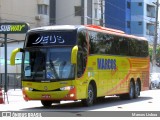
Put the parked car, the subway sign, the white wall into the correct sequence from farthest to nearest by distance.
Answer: the white wall, the parked car, the subway sign

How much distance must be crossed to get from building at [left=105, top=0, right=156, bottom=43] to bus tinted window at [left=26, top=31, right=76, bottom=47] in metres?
56.8

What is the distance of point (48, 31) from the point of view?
2102 cm

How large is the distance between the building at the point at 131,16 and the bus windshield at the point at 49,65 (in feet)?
188

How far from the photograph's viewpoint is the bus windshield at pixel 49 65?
66.5ft

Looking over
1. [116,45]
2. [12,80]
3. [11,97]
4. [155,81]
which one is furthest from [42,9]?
[116,45]

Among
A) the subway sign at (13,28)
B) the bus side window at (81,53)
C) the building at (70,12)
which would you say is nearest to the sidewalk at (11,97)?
the subway sign at (13,28)

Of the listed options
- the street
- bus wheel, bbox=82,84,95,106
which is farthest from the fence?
bus wheel, bbox=82,84,95,106

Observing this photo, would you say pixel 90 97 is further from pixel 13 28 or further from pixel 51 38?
pixel 13 28

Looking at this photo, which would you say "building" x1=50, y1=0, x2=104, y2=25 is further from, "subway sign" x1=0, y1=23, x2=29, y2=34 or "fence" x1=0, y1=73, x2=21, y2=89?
"subway sign" x1=0, y1=23, x2=29, y2=34

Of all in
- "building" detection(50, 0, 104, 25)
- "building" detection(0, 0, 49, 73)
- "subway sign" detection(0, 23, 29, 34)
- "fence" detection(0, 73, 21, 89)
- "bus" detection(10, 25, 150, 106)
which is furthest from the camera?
"building" detection(50, 0, 104, 25)

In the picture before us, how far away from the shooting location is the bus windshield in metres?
20.3

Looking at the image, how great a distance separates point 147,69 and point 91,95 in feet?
32.8

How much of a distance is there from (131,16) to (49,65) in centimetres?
6346

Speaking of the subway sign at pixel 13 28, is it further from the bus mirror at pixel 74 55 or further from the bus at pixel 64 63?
the bus mirror at pixel 74 55
